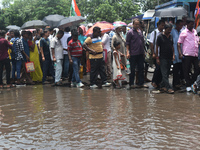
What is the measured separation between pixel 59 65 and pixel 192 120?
5.79m

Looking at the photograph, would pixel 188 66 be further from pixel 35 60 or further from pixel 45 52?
pixel 35 60

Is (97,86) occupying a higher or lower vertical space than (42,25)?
lower

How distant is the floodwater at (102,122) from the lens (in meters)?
3.95

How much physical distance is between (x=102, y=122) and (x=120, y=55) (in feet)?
14.6

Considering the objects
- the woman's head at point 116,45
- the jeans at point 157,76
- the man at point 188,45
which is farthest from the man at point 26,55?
the man at point 188,45

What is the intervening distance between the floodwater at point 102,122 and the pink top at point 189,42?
1093 millimetres

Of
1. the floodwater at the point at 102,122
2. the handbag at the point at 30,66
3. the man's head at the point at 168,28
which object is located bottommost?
the floodwater at the point at 102,122

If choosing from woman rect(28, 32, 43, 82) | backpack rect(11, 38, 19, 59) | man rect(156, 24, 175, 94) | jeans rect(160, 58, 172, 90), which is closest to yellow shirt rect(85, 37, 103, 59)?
man rect(156, 24, 175, 94)

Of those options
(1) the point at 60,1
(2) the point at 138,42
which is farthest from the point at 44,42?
(1) the point at 60,1

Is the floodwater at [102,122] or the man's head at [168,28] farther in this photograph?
the man's head at [168,28]

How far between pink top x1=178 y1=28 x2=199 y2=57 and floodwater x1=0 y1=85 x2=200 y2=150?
1093 millimetres

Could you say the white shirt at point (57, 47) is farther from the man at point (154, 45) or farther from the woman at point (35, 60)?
the man at point (154, 45)

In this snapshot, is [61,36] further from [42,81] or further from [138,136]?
[138,136]

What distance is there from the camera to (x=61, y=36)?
9914 mm
